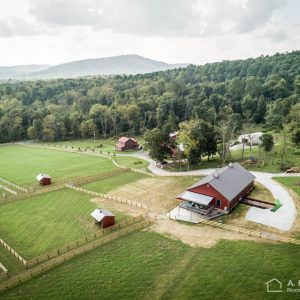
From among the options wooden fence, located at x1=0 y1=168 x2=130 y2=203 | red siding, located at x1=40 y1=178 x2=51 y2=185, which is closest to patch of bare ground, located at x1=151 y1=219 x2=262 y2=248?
wooden fence, located at x1=0 y1=168 x2=130 y2=203

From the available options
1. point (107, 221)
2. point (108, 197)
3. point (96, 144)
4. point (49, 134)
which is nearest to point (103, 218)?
point (107, 221)

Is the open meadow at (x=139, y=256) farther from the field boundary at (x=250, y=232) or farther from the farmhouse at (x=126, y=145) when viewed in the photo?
the farmhouse at (x=126, y=145)

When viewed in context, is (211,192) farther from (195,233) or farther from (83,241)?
(83,241)

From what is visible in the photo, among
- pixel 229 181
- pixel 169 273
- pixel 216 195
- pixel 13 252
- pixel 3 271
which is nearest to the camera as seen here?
pixel 169 273

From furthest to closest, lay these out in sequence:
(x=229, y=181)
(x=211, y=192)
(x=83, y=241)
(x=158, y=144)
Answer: (x=158, y=144) < (x=229, y=181) < (x=211, y=192) < (x=83, y=241)

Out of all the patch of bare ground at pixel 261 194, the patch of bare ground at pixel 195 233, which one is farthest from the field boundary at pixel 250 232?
the patch of bare ground at pixel 261 194

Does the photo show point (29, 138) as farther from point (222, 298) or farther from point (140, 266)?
point (222, 298)

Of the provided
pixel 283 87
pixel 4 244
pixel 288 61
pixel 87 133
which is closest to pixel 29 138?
pixel 87 133
